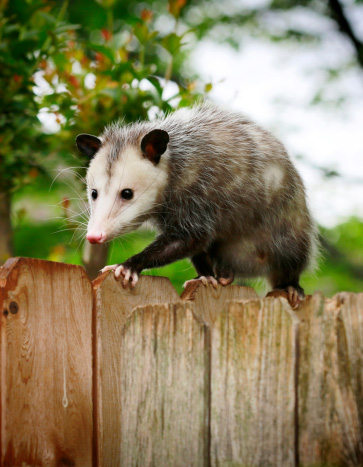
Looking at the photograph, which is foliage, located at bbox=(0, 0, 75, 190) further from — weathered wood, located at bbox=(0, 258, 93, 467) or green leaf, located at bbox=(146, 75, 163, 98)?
weathered wood, located at bbox=(0, 258, 93, 467)

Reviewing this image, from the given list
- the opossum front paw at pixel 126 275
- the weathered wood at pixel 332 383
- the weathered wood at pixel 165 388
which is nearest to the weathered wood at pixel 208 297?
the opossum front paw at pixel 126 275

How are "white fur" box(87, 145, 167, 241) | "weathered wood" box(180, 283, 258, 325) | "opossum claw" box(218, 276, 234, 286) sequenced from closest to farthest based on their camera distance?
"weathered wood" box(180, 283, 258, 325) → "white fur" box(87, 145, 167, 241) → "opossum claw" box(218, 276, 234, 286)

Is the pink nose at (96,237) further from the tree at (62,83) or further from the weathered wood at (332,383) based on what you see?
the weathered wood at (332,383)

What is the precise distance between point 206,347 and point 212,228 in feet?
3.13

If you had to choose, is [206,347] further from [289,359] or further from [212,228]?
[212,228]

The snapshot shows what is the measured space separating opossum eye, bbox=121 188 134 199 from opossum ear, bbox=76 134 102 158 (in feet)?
0.88

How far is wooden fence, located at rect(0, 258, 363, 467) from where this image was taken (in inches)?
47.9

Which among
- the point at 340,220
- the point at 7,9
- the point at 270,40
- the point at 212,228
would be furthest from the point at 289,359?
the point at 340,220

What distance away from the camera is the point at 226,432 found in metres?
1.27

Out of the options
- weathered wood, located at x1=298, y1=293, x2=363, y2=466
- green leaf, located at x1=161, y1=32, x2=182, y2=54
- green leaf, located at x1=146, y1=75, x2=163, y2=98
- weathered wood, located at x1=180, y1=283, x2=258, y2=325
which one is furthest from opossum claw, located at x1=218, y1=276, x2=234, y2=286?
weathered wood, located at x1=298, y1=293, x2=363, y2=466

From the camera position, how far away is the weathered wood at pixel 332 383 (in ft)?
3.89

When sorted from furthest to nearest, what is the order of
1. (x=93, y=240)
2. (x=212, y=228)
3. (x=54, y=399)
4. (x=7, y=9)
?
(x=7, y=9) < (x=212, y=228) < (x=93, y=240) < (x=54, y=399)

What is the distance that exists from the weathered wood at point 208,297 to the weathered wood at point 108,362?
256 millimetres

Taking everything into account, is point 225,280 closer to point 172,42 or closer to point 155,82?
point 155,82
